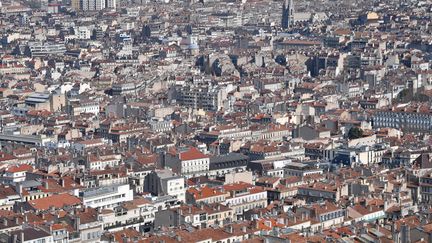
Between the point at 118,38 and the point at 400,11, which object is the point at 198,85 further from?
the point at 400,11

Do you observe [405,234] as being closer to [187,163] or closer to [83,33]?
[187,163]

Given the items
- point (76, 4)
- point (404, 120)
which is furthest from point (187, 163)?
point (76, 4)

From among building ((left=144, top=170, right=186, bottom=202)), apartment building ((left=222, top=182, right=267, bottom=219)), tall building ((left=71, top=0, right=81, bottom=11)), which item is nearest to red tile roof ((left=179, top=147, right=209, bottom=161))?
building ((left=144, top=170, right=186, bottom=202))

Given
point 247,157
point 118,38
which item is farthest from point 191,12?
point 247,157

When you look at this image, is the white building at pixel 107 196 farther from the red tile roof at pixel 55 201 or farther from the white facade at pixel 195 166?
the white facade at pixel 195 166

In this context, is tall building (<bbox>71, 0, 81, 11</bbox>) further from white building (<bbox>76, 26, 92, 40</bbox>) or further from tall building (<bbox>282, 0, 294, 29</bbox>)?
tall building (<bbox>282, 0, 294, 29</bbox>)

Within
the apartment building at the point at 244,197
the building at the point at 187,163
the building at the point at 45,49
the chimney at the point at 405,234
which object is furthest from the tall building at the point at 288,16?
the chimney at the point at 405,234
